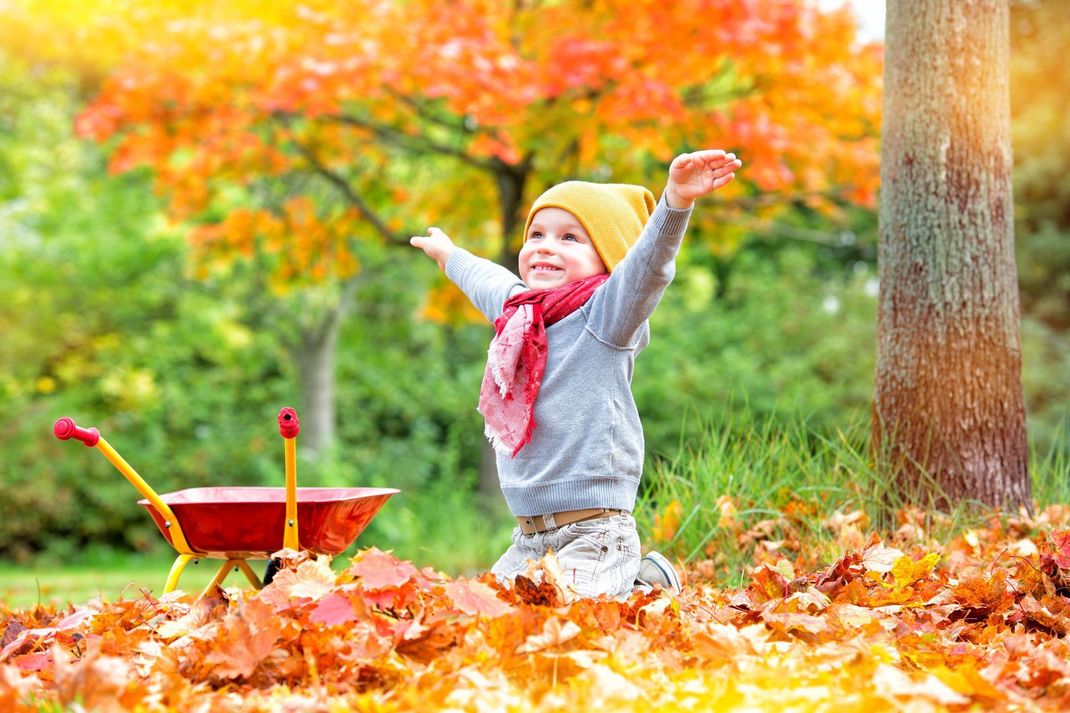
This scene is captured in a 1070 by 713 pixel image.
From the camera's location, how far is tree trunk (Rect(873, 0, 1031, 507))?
3975 mm

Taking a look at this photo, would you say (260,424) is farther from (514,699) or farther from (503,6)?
(514,699)

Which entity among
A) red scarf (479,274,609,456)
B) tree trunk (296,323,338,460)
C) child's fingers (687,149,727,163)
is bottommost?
tree trunk (296,323,338,460)

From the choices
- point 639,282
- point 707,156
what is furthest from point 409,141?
point 707,156

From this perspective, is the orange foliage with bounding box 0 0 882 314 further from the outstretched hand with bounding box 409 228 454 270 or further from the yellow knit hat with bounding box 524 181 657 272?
the yellow knit hat with bounding box 524 181 657 272

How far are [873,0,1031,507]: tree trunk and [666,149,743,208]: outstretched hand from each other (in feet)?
5.41

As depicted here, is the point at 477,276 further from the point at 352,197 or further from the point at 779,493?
the point at 352,197

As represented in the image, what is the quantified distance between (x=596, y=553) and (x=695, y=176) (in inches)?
39.3

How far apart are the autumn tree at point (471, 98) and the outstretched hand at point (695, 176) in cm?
439

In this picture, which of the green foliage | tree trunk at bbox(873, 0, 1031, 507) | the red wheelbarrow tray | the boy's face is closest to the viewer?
the red wheelbarrow tray

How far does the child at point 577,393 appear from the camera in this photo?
289cm

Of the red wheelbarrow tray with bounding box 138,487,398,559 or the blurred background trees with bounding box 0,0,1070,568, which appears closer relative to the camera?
the red wheelbarrow tray with bounding box 138,487,398,559

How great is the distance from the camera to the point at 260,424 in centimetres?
1283

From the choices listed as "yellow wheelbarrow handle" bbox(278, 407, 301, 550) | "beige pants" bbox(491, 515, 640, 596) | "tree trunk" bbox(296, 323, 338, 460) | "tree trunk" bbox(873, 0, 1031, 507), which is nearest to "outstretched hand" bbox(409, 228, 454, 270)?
"yellow wheelbarrow handle" bbox(278, 407, 301, 550)

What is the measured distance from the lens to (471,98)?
692cm
